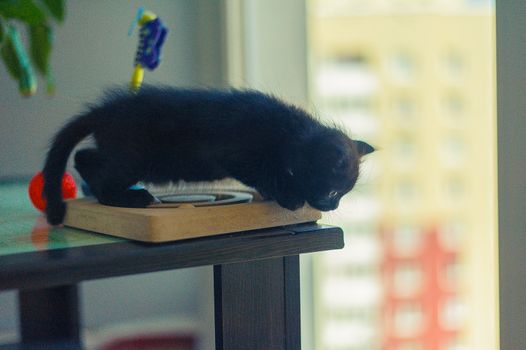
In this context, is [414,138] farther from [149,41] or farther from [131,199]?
[131,199]

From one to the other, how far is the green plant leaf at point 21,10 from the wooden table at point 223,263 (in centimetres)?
24

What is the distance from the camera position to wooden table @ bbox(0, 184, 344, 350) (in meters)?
0.59

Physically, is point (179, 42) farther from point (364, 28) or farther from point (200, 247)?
point (364, 28)

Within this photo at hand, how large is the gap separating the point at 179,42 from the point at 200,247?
1.18m

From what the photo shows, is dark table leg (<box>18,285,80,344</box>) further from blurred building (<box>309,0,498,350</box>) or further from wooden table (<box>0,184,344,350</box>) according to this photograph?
blurred building (<box>309,0,498,350</box>)

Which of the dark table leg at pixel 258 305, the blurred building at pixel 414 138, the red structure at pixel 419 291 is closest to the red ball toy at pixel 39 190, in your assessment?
the dark table leg at pixel 258 305

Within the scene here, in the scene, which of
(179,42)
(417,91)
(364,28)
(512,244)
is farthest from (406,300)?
(512,244)

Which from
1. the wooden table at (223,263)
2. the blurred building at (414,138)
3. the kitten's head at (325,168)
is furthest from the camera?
the blurred building at (414,138)

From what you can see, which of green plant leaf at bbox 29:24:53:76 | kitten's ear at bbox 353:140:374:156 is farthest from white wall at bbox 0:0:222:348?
kitten's ear at bbox 353:140:374:156

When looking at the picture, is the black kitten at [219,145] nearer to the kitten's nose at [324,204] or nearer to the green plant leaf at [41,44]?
the kitten's nose at [324,204]

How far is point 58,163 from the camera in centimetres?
80

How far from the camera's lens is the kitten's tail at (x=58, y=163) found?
31.1 inches

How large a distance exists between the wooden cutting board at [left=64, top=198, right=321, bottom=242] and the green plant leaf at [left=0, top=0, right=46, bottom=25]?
8.7 inches

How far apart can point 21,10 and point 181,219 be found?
1.07 ft
